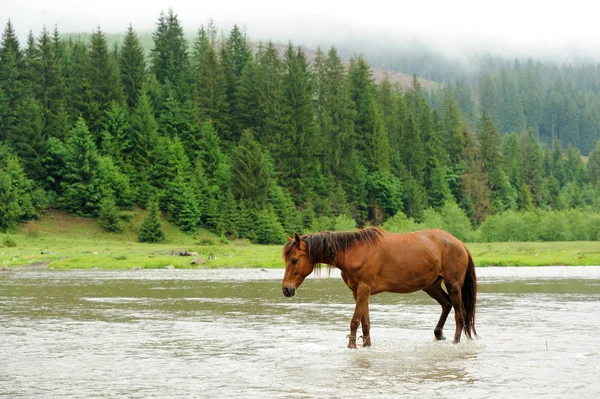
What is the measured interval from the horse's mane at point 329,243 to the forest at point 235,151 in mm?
64349

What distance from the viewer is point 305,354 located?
13336 mm

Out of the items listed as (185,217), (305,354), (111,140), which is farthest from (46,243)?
(305,354)

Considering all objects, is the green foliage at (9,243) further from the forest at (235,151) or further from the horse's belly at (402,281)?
the horse's belly at (402,281)

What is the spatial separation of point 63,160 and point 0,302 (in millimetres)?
65050

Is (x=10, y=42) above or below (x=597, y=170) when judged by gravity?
above

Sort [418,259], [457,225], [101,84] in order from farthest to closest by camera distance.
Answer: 1. [101,84]
2. [457,225]
3. [418,259]

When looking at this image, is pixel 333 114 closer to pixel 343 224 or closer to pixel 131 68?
pixel 343 224

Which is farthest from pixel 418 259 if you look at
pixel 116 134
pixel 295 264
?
pixel 116 134

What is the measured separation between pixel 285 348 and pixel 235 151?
80.9m

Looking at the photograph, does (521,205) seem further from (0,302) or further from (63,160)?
(0,302)

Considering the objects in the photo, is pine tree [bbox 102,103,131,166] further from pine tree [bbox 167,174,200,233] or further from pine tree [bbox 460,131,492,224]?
pine tree [bbox 460,131,492,224]

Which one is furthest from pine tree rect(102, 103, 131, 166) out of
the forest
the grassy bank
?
the grassy bank

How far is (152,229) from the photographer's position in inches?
3056

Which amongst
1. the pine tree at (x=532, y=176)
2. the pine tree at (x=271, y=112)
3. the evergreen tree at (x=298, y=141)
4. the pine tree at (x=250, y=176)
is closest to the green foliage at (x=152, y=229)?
the pine tree at (x=250, y=176)
